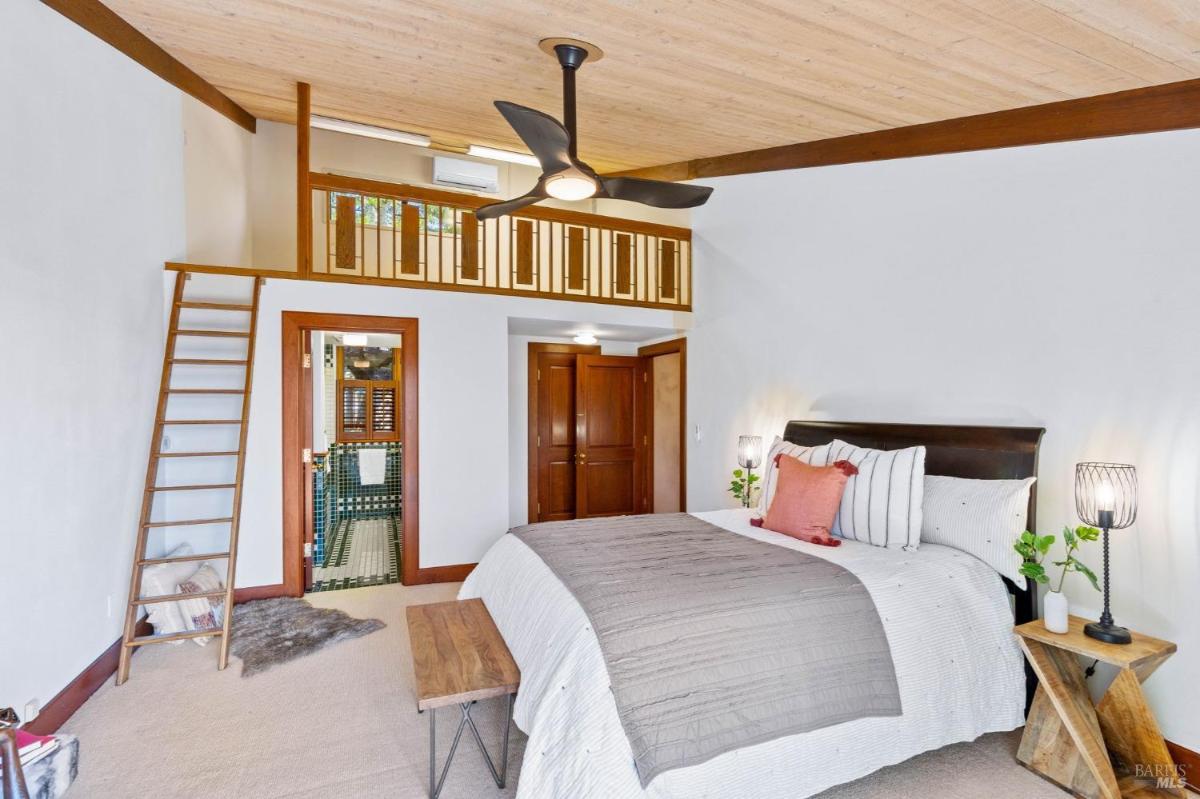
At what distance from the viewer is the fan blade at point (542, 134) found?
7.68 ft

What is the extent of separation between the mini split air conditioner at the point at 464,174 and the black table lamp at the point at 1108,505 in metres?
5.89

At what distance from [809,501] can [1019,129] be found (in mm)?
2083

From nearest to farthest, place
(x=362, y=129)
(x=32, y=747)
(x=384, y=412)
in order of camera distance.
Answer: (x=32, y=747), (x=362, y=129), (x=384, y=412)

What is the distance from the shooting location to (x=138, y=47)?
134 inches

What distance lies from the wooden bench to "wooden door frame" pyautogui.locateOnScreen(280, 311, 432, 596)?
72.8 inches

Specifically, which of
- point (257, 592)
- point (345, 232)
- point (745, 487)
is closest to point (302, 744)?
point (257, 592)

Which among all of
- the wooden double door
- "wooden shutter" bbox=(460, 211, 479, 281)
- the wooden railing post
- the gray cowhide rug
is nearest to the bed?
the gray cowhide rug

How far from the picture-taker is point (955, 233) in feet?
10.2

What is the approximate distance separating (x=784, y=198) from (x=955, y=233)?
139cm

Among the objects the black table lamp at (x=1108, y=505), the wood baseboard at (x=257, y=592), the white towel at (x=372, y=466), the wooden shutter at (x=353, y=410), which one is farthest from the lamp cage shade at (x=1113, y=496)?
the wooden shutter at (x=353, y=410)

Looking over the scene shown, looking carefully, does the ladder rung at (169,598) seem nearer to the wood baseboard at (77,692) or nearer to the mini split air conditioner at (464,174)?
the wood baseboard at (77,692)

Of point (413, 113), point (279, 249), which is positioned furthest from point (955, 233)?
point (279, 249)

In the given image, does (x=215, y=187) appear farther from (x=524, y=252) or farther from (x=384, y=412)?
(x=384, y=412)

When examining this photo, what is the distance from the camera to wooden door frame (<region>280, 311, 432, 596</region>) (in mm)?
4152
